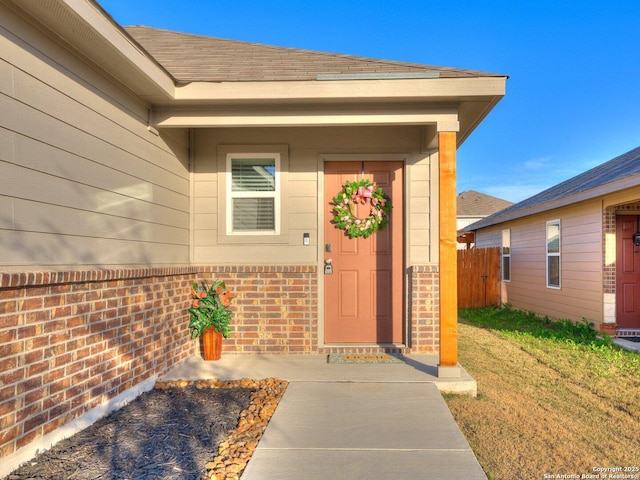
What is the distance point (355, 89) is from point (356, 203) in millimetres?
1483

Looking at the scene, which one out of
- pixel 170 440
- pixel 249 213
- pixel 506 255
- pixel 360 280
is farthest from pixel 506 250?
pixel 170 440

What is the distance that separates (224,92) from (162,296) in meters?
2.04

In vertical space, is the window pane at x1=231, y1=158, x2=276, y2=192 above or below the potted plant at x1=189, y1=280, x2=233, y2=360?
above

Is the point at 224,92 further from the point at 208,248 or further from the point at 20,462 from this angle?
the point at 20,462

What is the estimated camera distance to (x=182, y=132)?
4.63 m

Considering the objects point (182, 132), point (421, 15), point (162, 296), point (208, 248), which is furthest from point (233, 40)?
point (421, 15)

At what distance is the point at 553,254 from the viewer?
8.38 metres

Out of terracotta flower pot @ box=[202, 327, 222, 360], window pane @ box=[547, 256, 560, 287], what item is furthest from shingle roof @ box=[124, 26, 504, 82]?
window pane @ box=[547, 256, 560, 287]

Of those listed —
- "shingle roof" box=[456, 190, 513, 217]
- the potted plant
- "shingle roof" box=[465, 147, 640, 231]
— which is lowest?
the potted plant

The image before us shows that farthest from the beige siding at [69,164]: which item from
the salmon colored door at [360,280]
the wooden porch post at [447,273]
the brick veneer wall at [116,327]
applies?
the wooden porch post at [447,273]

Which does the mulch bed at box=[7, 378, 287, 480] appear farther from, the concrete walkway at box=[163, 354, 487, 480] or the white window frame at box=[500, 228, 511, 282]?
the white window frame at box=[500, 228, 511, 282]

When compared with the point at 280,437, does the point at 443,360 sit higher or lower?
higher

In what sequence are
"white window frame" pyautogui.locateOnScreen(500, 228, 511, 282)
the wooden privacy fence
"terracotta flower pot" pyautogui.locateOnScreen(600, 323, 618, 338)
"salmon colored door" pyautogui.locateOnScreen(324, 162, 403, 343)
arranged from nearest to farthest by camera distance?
"salmon colored door" pyautogui.locateOnScreen(324, 162, 403, 343)
"terracotta flower pot" pyautogui.locateOnScreen(600, 323, 618, 338)
the wooden privacy fence
"white window frame" pyautogui.locateOnScreen(500, 228, 511, 282)

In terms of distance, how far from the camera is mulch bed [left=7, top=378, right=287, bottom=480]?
2.24 m
